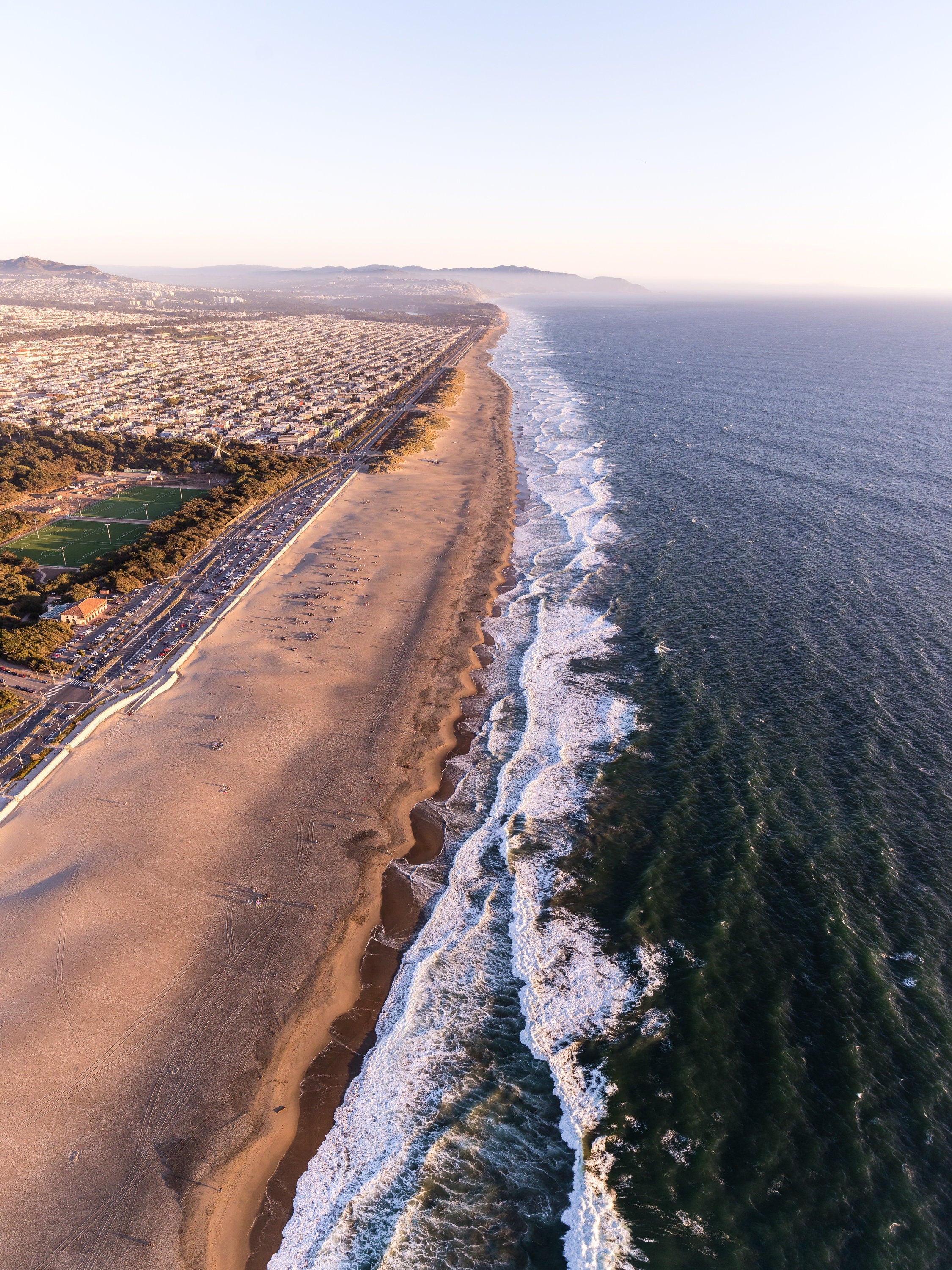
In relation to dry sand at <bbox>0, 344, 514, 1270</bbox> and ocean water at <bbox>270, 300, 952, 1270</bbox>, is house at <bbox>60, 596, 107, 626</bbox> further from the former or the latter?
ocean water at <bbox>270, 300, 952, 1270</bbox>

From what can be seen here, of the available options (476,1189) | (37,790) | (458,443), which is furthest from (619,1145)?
(458,443)

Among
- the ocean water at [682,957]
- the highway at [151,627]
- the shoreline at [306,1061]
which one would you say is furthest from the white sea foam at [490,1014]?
the highway at [151,627]

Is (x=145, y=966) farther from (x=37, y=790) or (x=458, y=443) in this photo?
(x=458, y=443)

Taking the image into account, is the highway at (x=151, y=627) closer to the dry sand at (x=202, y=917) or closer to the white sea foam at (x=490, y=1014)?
the dry sand at (x=202, y=917)

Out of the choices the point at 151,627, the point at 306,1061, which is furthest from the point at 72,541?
the point at 306,1061

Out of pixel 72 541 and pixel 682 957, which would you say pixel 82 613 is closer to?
pixel 72 541

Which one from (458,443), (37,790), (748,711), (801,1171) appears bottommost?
(801,1171)
